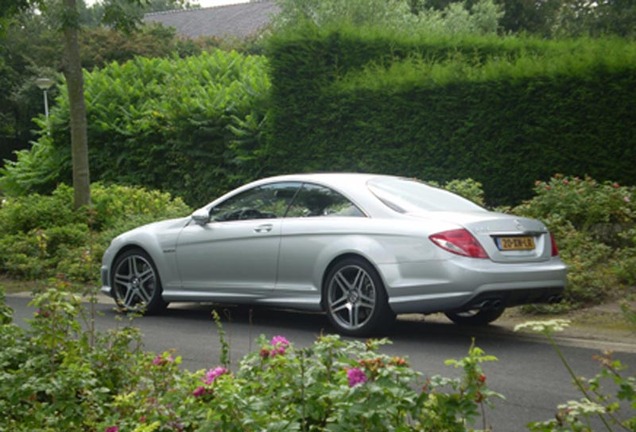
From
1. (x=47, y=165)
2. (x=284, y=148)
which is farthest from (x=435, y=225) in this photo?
(x=47, y=165)


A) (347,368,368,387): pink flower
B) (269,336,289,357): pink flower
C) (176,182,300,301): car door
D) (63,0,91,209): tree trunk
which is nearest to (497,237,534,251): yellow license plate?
(176,182,300,301): car door

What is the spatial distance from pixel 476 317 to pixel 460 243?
1.59m

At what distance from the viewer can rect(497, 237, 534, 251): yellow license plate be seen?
8938 mm

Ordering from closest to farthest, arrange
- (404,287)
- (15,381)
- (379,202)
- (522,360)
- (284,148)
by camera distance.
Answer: (15,381), (522,360), (404,287), (379,202), (284,148)

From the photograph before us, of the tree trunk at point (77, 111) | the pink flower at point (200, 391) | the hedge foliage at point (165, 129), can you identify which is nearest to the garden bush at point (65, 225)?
the tree trunk at point (77, 111)

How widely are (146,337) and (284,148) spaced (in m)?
9.28

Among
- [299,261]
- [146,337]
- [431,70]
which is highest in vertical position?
[431,70]

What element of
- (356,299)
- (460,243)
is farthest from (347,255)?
(460,243)

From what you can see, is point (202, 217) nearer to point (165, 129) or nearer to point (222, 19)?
point (165, 129)

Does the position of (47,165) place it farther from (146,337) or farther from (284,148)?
(146,337)

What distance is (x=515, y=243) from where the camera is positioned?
9.02 meters

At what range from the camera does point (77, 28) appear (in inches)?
656

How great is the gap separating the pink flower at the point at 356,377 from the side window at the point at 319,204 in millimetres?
5805

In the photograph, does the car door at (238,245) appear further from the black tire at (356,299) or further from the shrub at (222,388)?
the shrub at (222,388)
